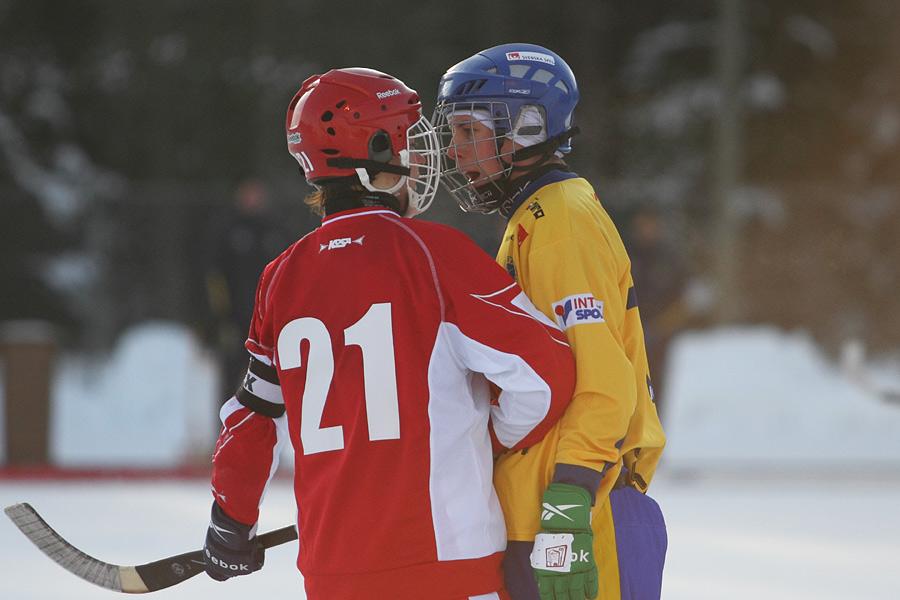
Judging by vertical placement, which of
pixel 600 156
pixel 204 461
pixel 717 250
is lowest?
pixel 204 461

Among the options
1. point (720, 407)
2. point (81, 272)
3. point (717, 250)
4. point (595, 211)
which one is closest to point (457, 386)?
point (595, 211)

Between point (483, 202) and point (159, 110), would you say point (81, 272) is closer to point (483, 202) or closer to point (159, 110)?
point (159, 110)

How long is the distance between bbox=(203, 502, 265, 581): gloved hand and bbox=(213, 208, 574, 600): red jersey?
306 millimetres

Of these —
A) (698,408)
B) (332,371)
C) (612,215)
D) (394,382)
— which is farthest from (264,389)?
(612,215)

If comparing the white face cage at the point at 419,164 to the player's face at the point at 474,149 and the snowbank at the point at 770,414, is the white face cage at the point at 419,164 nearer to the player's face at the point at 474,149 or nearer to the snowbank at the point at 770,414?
the player's face at the point at 474,149

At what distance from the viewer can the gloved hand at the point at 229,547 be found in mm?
2400

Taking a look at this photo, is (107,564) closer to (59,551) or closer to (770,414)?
(59,551)

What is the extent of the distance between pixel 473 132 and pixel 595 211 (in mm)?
344

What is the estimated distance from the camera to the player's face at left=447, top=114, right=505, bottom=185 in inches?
94.9

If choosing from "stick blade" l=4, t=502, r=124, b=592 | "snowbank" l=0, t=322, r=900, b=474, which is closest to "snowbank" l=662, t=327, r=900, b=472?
"snowbank" l=0, t=322, r=900, b=474

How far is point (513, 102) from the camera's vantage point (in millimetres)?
2379

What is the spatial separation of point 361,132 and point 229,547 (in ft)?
3.12

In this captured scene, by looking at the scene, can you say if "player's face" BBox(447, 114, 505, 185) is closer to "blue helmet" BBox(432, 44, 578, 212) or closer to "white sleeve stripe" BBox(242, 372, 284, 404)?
"blue helmet" BBox(432, 44, 578, 212)

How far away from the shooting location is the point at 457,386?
6.81 ft
